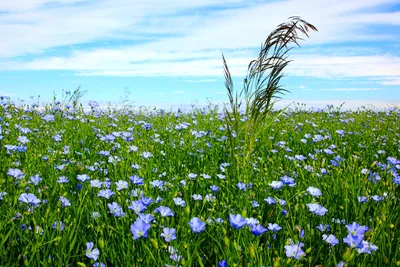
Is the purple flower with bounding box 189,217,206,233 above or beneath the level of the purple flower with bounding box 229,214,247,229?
beneath

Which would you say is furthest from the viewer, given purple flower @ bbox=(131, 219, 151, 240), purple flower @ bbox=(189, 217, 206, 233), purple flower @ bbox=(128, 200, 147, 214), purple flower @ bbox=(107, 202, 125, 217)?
purple flower @ bbox=(107, 202, 125, 217)

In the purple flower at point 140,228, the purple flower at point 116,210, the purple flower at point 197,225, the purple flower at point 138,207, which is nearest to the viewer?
the purple flower at point 140,228

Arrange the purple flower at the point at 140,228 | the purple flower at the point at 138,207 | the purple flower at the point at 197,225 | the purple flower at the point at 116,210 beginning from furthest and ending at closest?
the purple flower at the point at 116,210 → the purple flower at the point at 138,207 → the purple flower at the point at 197,225 → the purple flower at the point at 140,228

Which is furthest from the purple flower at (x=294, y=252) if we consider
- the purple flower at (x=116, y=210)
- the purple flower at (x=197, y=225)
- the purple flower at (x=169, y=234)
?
the purple flower at (x=116, y=210)

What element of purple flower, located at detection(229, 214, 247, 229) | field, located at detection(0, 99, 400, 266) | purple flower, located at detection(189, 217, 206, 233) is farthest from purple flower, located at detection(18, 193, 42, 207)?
purple flower, located at detection(229, 214, 247, 229)

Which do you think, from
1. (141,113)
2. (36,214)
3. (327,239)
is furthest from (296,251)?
(141,113)

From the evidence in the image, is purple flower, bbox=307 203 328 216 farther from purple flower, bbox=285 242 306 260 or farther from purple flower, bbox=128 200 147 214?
purple flower, bbox=128 200 147 214

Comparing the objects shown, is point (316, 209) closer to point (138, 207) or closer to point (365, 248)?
point (365, 248)

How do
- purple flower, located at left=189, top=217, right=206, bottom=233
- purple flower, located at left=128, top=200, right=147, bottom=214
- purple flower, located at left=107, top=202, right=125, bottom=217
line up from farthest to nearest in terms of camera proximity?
purple flower, located at left=107, top=202, right=125, bottom=217
purple flower, located at left=128, top=200, right=147, bottom=214
purple flower, located at left=189, top=217, right=206, bottom=233

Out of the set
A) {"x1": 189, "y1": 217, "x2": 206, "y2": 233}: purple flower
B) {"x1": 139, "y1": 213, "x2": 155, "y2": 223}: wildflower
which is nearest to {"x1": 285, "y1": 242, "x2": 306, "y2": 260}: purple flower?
{"x1": 189, "y1": 217, "x2": 206, "y2": 233}: purple flower

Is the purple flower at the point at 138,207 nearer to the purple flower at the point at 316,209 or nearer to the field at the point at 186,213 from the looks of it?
the field at the point at 186,213

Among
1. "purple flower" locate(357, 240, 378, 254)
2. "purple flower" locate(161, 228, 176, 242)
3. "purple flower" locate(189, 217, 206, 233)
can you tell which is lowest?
"purple flower" locate(357, 240, 378, 254)

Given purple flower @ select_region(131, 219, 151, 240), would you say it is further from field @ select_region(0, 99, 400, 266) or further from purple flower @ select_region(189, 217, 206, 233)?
purple flower @ select_region(189, 217, 206, 233)

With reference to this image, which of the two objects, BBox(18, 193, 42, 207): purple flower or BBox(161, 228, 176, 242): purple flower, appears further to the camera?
BBox(18, 193, 42, 207): purple flower
